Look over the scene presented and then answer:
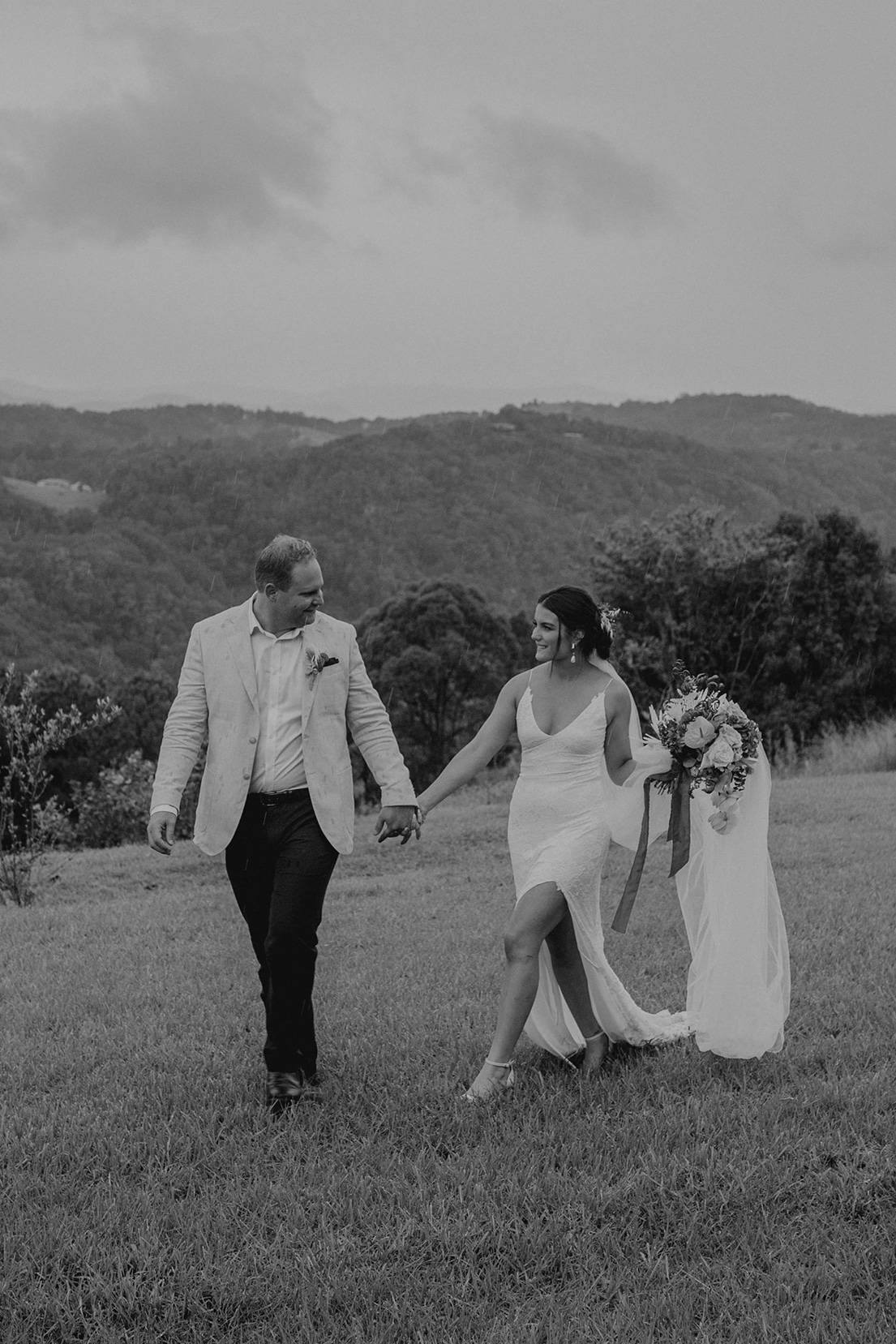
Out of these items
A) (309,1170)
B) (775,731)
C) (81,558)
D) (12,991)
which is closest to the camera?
(309,1170)

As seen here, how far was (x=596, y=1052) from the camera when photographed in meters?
Result: 6.17

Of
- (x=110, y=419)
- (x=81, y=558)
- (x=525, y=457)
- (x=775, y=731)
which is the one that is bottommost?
(x=775, y=731)

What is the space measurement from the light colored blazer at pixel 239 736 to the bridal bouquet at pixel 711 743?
4.36 ft

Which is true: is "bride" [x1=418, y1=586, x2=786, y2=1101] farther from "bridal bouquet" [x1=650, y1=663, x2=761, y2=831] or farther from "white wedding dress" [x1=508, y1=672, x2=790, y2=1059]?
"bridal bouquet" [x1=650, y1=663, x2=761, y2=831]

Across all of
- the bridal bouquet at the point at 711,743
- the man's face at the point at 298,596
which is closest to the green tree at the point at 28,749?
the man's face at the point at 298,596

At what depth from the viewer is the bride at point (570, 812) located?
5.95m

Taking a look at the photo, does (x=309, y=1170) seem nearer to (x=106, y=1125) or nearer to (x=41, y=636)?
(x=106, y=1125)

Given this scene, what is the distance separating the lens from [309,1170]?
4832mm

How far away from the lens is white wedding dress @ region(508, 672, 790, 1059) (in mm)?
5910

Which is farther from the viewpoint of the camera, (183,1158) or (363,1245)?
(183,1158)

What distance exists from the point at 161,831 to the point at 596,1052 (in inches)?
93.6

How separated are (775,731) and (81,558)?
51.2 m

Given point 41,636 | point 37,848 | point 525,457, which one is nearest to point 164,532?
point 41,636

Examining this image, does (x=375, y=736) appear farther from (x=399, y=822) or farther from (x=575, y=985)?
(x=575, y=985)
